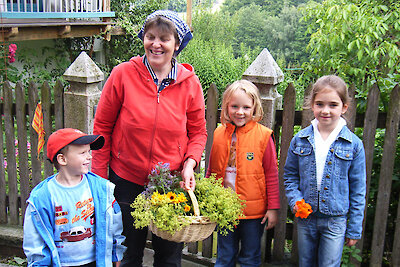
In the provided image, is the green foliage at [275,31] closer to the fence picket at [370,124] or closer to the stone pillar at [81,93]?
the stone pillar at [81,93]

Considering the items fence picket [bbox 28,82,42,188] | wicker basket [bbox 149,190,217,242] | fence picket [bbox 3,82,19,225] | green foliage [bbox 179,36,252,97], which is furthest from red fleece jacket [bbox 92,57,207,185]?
green foliage [bbox 179,36,252,97]

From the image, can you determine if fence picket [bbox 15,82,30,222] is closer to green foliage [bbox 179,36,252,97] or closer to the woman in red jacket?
the woman in red jacket

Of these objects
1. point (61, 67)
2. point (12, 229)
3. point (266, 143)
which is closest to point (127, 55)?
point (61, 67)

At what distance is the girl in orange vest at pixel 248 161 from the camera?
258 centimetres

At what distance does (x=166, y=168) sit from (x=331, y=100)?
3.44 feet

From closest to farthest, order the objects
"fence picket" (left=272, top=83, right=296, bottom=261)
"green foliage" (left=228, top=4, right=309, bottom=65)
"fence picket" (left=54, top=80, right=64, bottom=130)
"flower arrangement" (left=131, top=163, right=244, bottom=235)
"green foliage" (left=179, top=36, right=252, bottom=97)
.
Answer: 1. "flower arrangement" (left=131, top=163, right=244, bottom=235)
2. "fence picket" (left=272, top=83, right=296, bottom=261)
3. "fence picket" (left=54, top=80, right=64, bottom=130)
4. "green foliage" (left=179, top=36, right=252, bottom=97)
5. "green foliage" (left=228, top=4, right=309, bottom=65)

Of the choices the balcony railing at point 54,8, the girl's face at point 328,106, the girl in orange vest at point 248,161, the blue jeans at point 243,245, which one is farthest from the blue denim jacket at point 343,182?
the balcony railing at point 54,8

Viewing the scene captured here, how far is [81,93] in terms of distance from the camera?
11.0 ft

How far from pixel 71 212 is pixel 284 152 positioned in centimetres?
165

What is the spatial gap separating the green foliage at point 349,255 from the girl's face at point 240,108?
1214 mm

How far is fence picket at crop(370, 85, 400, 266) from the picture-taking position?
2.79 m

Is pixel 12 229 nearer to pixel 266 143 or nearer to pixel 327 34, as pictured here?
pixel 266 143

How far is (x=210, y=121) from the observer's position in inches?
126

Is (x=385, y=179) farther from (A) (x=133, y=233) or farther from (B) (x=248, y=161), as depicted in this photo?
(A) (x=133, y=233)
